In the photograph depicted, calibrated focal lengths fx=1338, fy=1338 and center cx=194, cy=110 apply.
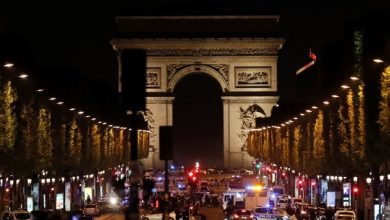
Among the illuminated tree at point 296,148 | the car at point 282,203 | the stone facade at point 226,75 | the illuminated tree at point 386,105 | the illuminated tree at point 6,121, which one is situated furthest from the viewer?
the stone facade at point 226,75

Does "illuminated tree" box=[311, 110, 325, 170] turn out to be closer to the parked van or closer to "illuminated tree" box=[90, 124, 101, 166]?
the parked van

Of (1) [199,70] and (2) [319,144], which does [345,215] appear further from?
(1) [199,70]

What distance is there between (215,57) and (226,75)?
1.90m

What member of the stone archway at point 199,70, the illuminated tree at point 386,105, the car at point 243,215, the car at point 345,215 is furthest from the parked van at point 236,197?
the stone archway at point 199,70

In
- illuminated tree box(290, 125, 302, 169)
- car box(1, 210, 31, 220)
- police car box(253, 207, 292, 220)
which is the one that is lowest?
police car box(253, 207, 292, 220)

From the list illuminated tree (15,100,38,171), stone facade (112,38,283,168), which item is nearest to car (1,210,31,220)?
illuminated tree (15,100,38,171)

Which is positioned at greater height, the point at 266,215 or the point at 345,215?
the point at 345,215

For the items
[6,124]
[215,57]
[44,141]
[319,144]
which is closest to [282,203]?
[319,144]

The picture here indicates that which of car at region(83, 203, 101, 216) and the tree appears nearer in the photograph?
the tree

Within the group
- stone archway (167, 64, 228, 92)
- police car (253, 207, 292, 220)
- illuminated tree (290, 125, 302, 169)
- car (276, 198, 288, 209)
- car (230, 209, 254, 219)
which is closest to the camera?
car (230, 209, 254, 219)

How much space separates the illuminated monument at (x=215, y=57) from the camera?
117500 mm

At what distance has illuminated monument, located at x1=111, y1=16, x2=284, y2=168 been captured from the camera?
385 ft

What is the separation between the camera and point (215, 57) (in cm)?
11981

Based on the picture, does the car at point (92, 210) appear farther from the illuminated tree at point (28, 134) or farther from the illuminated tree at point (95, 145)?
the illuminated tree at point (95, 145)
